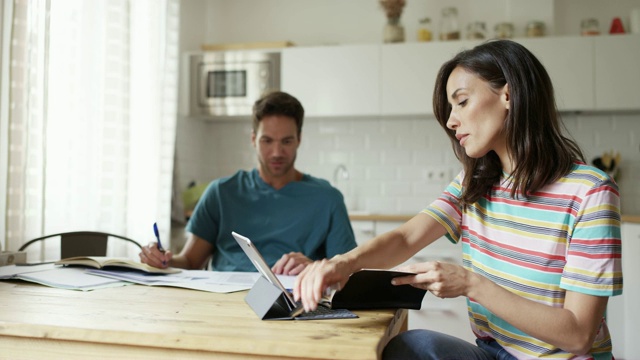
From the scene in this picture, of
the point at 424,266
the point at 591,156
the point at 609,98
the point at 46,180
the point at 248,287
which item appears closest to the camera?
the point at 424,266

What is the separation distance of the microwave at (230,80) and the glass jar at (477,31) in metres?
1.27

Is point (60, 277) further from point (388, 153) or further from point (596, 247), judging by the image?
point (388, 153)

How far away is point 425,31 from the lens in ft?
13.4

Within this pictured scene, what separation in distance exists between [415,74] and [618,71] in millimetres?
1216

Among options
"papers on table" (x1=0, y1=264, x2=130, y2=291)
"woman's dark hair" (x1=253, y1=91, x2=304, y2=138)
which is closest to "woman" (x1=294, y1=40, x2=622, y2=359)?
"papers on table" (x1=0, y1=264, x2=130, y2=291)

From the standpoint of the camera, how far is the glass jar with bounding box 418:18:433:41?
161 inches

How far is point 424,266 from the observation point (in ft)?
3.98

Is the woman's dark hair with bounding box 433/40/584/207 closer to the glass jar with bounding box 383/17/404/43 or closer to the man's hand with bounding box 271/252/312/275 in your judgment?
the man's hand with bounding box 271/252/312/275

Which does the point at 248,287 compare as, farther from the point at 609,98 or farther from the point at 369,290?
the point at 609,98

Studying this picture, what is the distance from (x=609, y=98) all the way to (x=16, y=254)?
3362 mm

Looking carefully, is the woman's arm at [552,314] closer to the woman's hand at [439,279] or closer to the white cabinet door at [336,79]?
the woman's hand at [439,279]

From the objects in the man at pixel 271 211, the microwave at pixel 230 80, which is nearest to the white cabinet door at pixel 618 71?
the microwave at pixel 230 80

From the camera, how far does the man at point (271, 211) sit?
2250mm

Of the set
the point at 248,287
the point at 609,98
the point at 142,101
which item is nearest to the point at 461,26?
the point at 609,98
